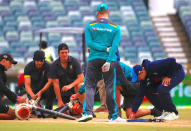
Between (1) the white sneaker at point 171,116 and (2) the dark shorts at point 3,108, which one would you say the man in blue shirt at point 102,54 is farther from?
(2) the dark shorts at point 3,108

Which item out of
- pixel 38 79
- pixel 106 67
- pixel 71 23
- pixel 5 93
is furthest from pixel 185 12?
pixel 106 67

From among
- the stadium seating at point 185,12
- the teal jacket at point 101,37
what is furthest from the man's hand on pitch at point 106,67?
the stadium seating at point 185,12

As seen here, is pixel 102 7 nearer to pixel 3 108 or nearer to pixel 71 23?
pixel 3 108

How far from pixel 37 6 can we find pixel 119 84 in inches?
679

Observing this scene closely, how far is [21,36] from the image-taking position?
23.5 metres

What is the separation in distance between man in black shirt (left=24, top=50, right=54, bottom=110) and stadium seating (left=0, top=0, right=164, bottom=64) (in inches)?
414

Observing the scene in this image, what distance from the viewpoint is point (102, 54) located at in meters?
8.42

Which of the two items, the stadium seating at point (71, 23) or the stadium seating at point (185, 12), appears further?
the stadium seating at point (185, 12)

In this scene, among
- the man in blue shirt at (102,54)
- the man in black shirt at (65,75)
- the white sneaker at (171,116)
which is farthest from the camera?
the man in black shirt at (65,75)

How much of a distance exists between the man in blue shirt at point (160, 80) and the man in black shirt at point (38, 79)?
2.40 m

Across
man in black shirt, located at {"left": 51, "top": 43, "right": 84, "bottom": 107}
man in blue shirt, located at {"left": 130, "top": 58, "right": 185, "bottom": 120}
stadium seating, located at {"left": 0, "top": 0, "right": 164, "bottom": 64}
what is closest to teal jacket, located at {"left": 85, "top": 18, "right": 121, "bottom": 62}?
man in blue shirt, located at {"left": 130, "top": 58, "right": 185, "bottom": 120}

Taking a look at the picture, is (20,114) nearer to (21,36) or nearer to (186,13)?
(21,36)

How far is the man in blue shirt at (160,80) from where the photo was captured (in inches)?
358

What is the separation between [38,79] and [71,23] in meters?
14.0
